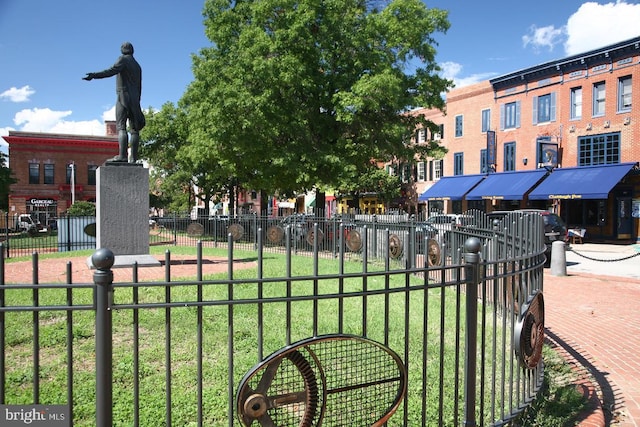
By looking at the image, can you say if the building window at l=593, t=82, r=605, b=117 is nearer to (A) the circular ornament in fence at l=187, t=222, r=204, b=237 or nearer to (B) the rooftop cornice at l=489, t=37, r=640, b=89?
(B) the rooftop cornice at l=489, t=37, r=640, b=89

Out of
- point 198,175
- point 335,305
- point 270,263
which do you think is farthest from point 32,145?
point 335,305

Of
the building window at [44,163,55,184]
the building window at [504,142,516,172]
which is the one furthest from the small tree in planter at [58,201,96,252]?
the building window at [44,163,55,184]

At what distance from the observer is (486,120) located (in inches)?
1357

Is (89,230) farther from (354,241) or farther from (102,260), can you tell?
(102,260)

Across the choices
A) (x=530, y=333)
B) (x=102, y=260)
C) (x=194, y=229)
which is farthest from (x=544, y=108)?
(x=102, y=260)

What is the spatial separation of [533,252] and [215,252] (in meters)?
14.2

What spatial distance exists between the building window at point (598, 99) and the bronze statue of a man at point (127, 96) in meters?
26.7

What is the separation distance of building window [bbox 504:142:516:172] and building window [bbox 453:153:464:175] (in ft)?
13.5

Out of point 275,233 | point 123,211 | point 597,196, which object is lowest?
point 275,233

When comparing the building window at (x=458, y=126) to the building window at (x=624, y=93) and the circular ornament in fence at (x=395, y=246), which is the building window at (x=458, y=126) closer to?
the building window at (x=624, y=93)

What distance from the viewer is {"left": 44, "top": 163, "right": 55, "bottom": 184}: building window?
5256 cm

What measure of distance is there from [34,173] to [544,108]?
2062 inches

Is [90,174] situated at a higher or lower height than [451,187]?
higher

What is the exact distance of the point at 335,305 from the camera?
7.78 metres
